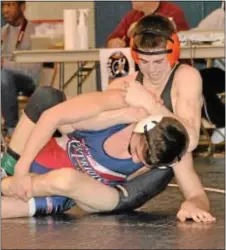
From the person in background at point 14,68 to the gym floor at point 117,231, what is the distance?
8.09ft

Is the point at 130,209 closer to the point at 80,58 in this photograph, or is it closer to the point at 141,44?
the point at 141,44

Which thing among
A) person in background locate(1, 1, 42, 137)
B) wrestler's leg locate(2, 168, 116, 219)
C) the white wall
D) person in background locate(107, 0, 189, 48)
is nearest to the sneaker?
person in background locate(107, 0, 189, 48)

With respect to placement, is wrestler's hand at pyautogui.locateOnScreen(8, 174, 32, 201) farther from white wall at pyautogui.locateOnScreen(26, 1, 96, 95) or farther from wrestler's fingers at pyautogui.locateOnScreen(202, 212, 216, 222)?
white wall at pyautogui.locateOnScreen(26, 1, 96, 95)

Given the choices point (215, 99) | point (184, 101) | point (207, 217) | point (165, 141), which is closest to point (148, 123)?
point (165, 141)

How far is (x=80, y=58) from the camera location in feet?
14.8

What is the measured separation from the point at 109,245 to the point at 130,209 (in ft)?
1.75

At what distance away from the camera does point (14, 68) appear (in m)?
5.07

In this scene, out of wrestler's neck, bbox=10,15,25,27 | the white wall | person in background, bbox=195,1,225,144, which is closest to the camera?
person in background, bbox=195,1,225,144

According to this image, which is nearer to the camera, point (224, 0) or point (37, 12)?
point (224, 0)

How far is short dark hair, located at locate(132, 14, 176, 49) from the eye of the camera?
231 cm

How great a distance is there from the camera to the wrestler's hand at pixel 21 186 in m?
2.26

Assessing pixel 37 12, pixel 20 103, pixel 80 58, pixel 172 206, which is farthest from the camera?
pixel 37 12

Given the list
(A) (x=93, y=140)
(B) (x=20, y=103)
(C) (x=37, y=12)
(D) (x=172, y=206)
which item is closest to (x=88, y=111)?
(A) (x=93, y=140)

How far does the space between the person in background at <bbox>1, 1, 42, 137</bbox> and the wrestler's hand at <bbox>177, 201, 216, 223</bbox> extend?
2676 millimetres
